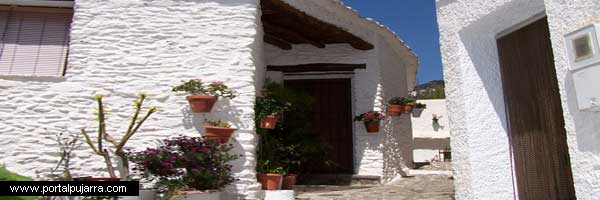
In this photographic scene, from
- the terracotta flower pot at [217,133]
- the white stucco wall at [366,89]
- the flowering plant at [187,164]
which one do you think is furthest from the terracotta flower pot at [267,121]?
the white stucco wall at [366,89]

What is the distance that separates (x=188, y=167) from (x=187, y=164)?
0.04 meters

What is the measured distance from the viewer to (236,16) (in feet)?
19.7

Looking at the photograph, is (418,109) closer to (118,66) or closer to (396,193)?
(396,193)

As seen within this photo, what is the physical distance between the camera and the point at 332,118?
343 inches

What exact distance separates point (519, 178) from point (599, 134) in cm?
122

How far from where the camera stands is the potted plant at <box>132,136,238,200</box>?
4.75 metres

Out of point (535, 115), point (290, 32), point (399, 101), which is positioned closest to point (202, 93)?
point (290, 32)

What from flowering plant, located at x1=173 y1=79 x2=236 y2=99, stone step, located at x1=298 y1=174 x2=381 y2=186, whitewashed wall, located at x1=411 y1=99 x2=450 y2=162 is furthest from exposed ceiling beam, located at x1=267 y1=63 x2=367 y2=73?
whitewashed wall, located at x1=411 y1=99 x2=450 y2=162

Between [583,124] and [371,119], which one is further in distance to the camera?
[371,119]

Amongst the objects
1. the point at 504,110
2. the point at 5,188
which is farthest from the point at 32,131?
the point at 504,110

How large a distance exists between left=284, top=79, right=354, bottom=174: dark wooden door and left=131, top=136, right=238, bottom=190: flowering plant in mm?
3753

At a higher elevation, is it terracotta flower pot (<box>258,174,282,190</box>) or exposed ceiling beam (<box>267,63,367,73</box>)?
exposed ceiling beam (<box>267,63,367,73</box>)

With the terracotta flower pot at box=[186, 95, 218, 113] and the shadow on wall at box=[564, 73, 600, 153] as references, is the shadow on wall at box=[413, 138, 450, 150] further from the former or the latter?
the shadow on wall at box=[564, 73, 600, 153]

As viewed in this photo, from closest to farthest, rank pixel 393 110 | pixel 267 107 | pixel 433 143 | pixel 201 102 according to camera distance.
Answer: pixel 201 102, pixel 267 107, pixel 393 110, pixel 433 143
